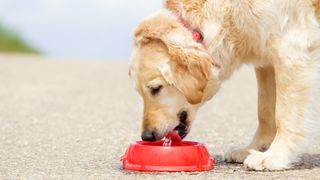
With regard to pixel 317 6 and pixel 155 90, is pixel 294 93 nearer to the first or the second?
pixel 317 6

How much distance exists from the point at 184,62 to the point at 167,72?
0.14 metres

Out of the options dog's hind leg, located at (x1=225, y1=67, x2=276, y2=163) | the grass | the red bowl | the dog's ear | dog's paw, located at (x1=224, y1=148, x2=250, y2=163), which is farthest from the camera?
the grass

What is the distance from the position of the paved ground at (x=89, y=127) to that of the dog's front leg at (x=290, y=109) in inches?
5.8

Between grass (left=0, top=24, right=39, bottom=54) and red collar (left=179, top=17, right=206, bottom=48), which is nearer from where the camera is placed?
red collar (left=179, top=17, right=206, bottom=48)

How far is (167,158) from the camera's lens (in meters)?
5.21

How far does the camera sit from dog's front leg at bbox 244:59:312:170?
5340 millimetres

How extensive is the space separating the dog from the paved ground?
1.01 ft

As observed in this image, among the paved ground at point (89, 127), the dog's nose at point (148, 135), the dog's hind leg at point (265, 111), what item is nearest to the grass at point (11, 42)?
the paved ground at point (89, 127)

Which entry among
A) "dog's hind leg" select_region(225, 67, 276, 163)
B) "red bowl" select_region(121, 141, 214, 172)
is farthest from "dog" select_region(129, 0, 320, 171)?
"dog's hind leg" select_region(225, 67, 276, 163)

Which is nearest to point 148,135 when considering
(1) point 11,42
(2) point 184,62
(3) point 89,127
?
(2) point 184,62

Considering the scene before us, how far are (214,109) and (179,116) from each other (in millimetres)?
3788

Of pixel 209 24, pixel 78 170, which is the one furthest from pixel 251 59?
pixel 78 170

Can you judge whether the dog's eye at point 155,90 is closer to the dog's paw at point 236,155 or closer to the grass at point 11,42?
the dog's paw at point 236,155

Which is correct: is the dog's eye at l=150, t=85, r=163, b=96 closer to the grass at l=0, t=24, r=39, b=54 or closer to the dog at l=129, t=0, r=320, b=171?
the dog at l=129, t=0, r=320, b=171
